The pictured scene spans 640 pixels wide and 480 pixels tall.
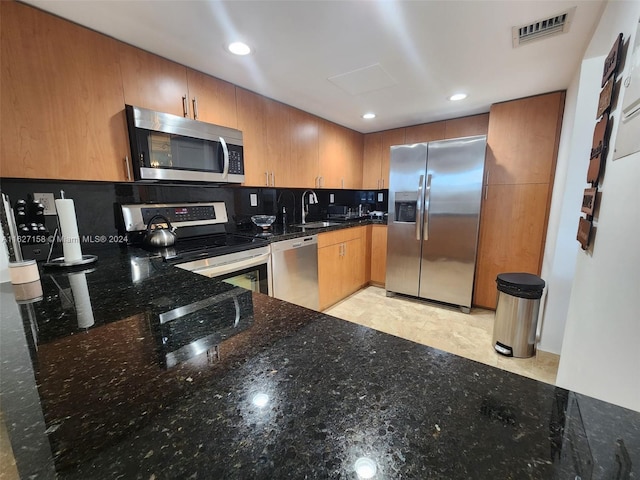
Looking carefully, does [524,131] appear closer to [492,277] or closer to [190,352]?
[492,277]

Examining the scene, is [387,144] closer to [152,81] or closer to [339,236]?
[339,236]

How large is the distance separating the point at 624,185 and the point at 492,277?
7.22ft

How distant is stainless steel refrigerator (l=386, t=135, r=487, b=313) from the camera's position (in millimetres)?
2682

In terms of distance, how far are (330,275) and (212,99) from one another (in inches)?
77.5

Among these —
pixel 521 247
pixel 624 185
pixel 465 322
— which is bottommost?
pixel 465 322

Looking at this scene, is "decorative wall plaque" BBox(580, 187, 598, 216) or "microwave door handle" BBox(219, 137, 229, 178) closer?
"decorative wall plaque" BBox(580, 187, 598, 216)

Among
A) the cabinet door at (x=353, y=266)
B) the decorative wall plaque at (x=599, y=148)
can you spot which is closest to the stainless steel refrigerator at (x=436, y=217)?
the cabinet door at (x=353, y=266)

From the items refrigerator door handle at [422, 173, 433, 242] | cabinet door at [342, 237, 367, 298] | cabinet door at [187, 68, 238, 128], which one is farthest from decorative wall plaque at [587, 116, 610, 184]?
cabinet door at [187, 68, 238, 128]

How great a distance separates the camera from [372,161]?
385 centimetres

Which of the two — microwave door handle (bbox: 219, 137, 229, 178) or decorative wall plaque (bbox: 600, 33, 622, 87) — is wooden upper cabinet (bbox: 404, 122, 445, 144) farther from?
microwave door handle (bbox: 219, 137, 229, 178)

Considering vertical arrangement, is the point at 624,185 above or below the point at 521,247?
above

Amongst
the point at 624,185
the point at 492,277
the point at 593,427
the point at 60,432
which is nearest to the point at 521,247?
the point at 492,277

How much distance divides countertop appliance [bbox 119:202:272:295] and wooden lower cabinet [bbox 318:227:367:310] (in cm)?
79

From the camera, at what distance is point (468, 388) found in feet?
1.50
